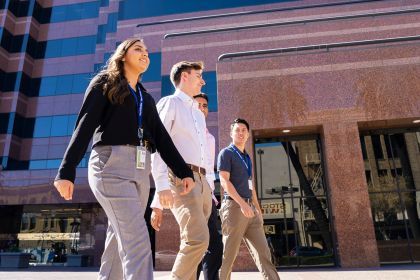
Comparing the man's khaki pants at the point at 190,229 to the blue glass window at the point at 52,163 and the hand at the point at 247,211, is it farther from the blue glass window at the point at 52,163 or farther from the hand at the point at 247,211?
the blue glass window at the point at 52,163

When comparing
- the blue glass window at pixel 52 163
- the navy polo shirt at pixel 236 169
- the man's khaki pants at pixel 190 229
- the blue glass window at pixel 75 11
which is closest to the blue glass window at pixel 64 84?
the blue glass window at pixel 52 163

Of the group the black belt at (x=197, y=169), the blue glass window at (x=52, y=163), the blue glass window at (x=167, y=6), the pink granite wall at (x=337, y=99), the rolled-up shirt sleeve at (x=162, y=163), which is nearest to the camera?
the rolled-up shirt sleeve at (x=162, y=163)

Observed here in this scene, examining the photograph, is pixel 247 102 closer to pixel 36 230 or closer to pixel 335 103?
pixel 335 103

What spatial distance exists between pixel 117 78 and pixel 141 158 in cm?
63

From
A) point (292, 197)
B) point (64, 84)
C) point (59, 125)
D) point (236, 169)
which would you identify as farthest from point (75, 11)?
point (236, 169)

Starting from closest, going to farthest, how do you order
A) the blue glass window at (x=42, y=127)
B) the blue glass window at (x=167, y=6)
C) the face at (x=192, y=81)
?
the face at (x=192, y=81) < the blue glass window at (x=167, y=6) < the blue glass window at (x=42, y=127)

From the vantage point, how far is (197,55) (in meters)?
17.7

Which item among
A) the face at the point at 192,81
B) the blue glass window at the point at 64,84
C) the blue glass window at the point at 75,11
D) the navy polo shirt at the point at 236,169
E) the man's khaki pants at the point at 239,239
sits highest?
the blue glass window at the point at 75,11

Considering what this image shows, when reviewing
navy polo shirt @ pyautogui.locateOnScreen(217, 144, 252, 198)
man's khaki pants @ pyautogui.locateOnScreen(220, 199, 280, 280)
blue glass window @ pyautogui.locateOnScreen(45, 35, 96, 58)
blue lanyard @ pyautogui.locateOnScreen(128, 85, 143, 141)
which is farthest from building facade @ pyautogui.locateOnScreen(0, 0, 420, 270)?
blue glass window @ pyautogui.locateOnScreen(45, 35, 96, 58)

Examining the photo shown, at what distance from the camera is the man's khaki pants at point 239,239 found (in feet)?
14.4

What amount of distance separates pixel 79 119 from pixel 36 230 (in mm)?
25590

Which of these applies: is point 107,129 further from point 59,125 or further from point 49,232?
point 59,125

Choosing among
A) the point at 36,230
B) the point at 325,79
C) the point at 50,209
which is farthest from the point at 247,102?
the point at 36,230

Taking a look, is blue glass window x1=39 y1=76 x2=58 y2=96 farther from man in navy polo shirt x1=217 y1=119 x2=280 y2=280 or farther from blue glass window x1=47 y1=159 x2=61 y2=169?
man in navy polo shirt x1=217 y1=119 x2=280 y2=280
